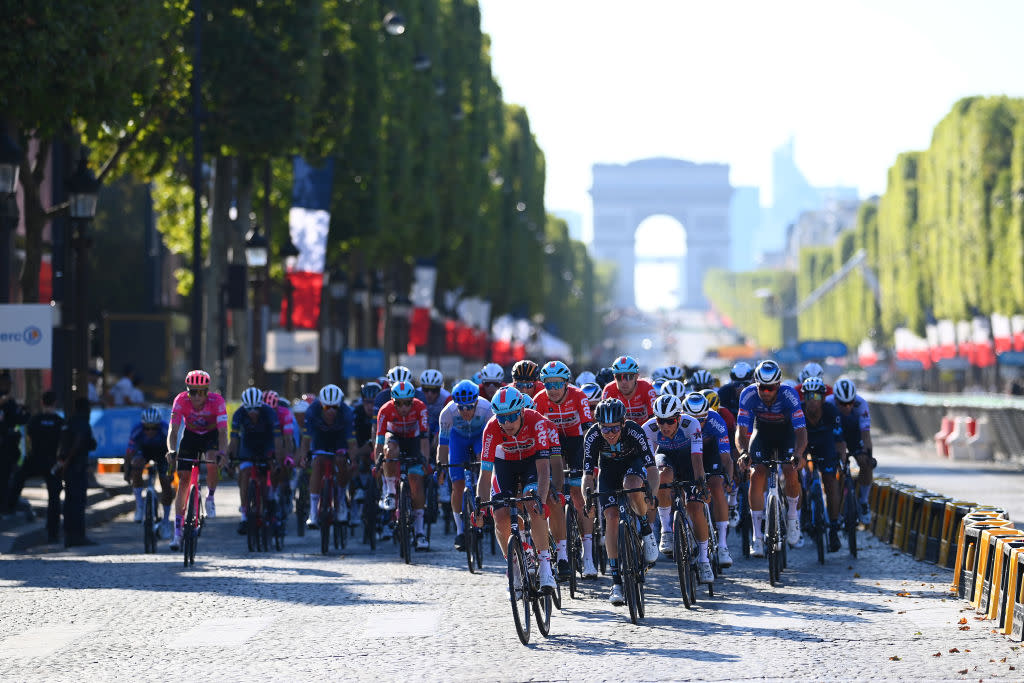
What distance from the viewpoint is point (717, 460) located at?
15484 mm

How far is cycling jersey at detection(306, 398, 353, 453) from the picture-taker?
1945cm

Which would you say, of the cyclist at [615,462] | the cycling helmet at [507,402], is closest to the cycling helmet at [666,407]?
the cyclist at [615,462]

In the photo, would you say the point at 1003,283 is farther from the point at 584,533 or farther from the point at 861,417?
the point at 584,533

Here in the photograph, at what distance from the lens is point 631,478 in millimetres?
13312

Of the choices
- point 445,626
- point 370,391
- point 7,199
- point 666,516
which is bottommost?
point 445,626

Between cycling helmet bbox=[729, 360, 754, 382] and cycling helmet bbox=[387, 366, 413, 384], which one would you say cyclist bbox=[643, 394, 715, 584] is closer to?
cycling helmet bbox=[387, 366, 413, 384]

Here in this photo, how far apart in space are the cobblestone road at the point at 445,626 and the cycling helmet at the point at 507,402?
1467 millimetres

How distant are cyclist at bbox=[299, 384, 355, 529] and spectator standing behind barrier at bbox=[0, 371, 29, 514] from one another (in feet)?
13.4

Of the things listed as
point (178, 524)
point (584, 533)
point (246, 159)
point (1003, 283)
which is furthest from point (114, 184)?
point (584, 533)

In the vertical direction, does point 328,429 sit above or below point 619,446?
above

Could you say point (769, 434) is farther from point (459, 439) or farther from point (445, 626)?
point (445, 626)

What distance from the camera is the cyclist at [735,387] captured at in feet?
66.7

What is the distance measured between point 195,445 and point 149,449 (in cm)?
133

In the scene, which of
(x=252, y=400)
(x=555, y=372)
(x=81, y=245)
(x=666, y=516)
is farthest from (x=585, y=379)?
(x=81, y=245)
